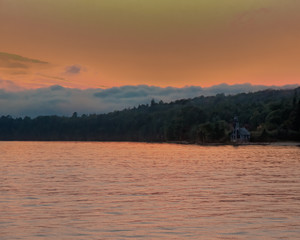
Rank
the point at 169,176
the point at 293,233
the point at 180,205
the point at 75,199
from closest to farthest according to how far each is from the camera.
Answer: the point at 293,233 → the point at 180,205 → the point at 75,199 → the point at 169,176

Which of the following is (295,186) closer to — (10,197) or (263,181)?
(263,181)

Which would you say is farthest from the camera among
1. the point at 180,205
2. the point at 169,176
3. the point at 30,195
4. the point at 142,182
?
the point at 169,176

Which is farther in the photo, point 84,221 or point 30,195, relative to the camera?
point 30,195

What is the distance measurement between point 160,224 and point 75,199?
1318cm

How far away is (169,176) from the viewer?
213ft

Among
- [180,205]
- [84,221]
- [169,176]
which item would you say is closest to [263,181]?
[169,176]

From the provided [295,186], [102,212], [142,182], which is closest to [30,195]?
[102,212]

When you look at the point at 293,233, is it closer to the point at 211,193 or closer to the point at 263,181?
the point at 211,193

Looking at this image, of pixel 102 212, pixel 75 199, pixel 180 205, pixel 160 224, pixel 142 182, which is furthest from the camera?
pixel 142 182

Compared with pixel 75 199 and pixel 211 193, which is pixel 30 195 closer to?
pixel 75 199

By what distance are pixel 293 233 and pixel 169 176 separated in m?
38.7

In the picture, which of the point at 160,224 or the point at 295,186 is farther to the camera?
the point at 295,186

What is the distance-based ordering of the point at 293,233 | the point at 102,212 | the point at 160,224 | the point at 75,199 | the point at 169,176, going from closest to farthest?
the point at 293,233 → the point at 160,224 → the point at 102,212 → the point at 75,199 → the point at 169,176

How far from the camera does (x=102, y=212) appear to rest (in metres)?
33.8
